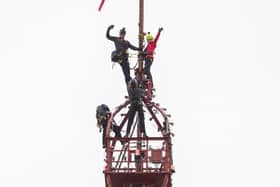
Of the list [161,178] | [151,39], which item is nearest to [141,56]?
[151,39]

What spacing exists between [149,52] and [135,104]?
3.01 m

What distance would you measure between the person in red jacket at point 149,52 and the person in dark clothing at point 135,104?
1.78 m

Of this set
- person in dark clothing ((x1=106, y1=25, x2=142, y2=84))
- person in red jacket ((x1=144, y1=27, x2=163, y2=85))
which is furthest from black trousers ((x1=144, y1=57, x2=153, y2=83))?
person in dark clothing ((x1=106, y1=25, x2=142, y2=84))

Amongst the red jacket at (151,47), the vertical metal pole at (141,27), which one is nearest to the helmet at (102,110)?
the vertical metal pole at (141,27)

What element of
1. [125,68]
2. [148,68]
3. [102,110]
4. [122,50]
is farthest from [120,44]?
[102,110]

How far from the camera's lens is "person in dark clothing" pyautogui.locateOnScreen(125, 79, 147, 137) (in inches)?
3656

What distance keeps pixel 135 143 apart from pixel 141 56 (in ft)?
16.5

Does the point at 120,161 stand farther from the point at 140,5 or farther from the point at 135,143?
the point at 140,5

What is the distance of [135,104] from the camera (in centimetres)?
9338

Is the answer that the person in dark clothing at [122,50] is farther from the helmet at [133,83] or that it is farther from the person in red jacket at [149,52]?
the helmet at [133,83]

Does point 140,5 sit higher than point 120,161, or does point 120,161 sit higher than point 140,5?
point 140,5

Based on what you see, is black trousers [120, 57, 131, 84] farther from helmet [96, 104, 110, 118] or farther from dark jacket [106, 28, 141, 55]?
helmet [96, 104, 110, 118]

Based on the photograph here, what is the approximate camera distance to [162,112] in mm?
93375

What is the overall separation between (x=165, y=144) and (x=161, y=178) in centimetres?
171
